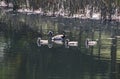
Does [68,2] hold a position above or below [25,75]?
above

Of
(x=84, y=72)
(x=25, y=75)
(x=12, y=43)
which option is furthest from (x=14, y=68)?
(x=12, y=43)

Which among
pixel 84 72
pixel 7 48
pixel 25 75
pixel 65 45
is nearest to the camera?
pixel 25 75

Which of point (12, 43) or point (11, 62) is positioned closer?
point (11, 62)

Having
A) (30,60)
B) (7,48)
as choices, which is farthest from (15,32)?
(30,60)

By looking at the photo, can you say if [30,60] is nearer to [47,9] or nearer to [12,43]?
[12,43]

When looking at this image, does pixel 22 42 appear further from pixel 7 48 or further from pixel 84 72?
pixel 84 72

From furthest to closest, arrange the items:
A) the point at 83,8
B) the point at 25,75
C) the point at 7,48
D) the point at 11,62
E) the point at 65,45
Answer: the point at 83,8
the point at 65,45
the point at 7,48
the point at 11,62
the point at 25,75
